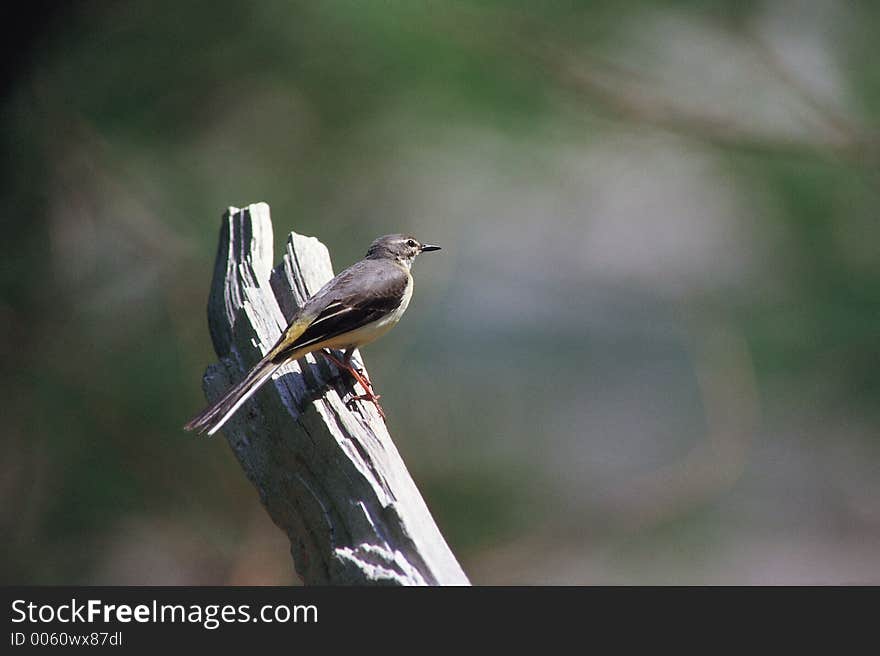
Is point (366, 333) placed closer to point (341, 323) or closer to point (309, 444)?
point (341, 323)

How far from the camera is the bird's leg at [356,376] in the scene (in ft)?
5.91

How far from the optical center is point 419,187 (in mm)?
3342

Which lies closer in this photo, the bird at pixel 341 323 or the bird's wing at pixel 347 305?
the bird at pixel 341 323

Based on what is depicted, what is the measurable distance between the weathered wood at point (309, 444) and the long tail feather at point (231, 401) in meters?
0.04

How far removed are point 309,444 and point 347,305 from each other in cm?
46

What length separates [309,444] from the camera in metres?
1.59

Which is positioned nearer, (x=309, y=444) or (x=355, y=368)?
(x=309, y=444)

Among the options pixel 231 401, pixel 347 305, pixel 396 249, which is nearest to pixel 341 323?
pixel 347 305

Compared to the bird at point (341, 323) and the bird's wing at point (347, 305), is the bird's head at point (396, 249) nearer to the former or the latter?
the bird at point (341, 323)

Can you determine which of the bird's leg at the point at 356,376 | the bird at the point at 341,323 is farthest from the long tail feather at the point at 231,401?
the bird's leg at the point at 356,376

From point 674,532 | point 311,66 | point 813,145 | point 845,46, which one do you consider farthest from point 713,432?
point 311,66

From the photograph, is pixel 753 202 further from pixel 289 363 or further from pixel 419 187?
pixel 289 363

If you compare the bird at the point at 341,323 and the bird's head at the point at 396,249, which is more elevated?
the bird's head at the point at 396,249

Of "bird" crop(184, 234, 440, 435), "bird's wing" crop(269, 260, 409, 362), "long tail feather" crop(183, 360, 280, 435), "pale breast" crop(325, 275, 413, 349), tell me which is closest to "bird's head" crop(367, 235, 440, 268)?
"bird" crop(184, 234, 440, 435)
